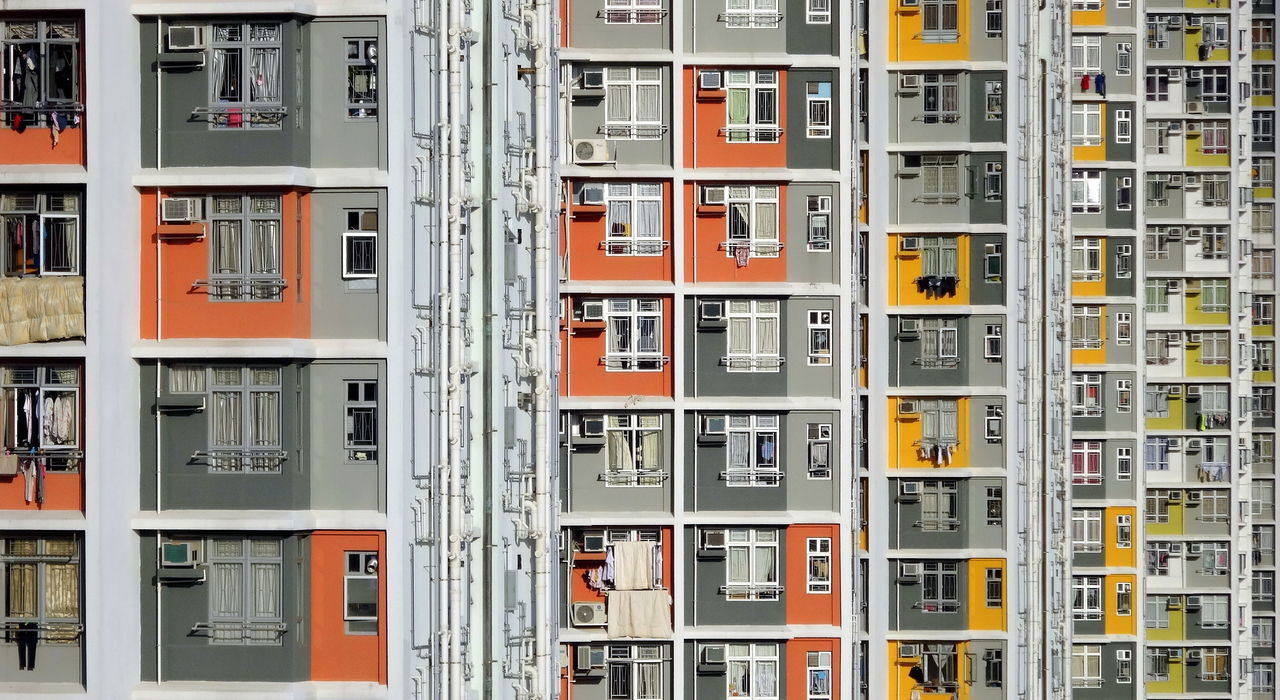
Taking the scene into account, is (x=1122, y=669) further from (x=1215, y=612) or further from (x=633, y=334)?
(x=633, y=334)

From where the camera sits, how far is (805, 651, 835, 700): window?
86.0 feet

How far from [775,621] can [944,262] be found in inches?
301

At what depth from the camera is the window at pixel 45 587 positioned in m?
16.7

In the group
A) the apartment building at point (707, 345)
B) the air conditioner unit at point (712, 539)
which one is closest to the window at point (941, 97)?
the apartment building at point (707, 345)

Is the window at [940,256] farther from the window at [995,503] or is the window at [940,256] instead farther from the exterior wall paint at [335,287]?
the exterior wall paint at [335,287]

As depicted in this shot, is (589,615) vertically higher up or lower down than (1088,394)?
lower down

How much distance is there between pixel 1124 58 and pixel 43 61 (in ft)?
86.4

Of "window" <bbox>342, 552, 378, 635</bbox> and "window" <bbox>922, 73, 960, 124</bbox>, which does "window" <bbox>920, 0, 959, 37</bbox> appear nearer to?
"window" <bbox>922, 73, 960, 124</bbox>

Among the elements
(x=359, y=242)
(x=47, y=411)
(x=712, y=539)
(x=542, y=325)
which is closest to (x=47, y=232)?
(x=47, y=411)

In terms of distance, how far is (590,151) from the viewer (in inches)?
1019

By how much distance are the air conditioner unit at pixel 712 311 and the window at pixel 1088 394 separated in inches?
514

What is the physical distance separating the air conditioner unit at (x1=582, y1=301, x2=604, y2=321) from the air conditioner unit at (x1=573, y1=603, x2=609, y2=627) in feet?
16.2

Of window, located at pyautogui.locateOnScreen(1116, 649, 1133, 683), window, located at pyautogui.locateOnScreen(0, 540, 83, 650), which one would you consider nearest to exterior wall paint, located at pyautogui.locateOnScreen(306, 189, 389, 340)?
window, located at pyautogui.locateOnScreen(0, 540, 83, 650)

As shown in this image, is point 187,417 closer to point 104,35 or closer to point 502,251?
point 104,35
